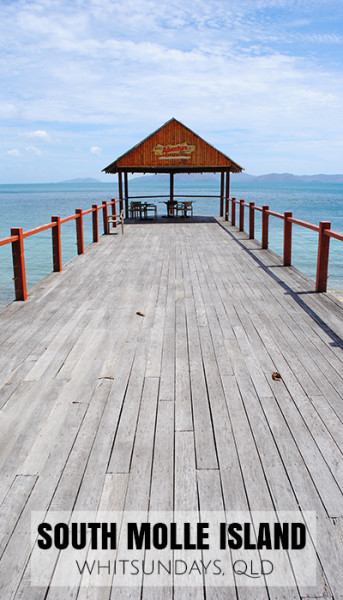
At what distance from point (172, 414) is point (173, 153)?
16357 millimetres

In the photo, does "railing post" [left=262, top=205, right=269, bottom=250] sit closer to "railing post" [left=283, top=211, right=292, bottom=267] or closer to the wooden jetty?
"railing post" [left=283, top=211, right=292, bottom=267]

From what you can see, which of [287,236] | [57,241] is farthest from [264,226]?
[57,241]

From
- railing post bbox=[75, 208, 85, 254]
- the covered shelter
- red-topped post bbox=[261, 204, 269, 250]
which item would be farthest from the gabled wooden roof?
railing post bbox=[75, 208, 85, 254]

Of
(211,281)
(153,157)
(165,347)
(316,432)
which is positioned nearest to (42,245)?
(153,157)

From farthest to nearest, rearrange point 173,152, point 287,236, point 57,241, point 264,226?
1. point 173,152
2. point 264,226
3. point 287,236
4. point 57,241

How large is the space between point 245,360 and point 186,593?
242 centimetres

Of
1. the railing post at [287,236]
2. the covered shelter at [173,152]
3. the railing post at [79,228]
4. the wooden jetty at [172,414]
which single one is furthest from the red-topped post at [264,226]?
the covered shelter at [173,152]

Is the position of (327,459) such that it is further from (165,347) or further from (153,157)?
(153,157)

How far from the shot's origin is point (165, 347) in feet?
14.4

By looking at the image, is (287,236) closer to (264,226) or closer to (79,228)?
(264,226)

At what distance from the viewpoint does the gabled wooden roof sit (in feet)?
59.2

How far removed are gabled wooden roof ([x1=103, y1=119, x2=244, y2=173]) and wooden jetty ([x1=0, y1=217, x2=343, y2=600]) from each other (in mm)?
12764

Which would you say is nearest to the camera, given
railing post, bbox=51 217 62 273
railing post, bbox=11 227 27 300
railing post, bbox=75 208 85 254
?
railing post, bbox=11 227 27 300

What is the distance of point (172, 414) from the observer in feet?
10.2
